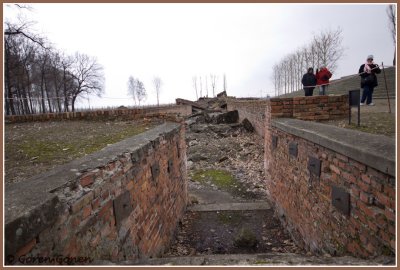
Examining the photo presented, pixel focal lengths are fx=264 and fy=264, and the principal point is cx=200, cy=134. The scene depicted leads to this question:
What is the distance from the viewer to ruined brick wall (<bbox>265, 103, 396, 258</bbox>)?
2303 mm

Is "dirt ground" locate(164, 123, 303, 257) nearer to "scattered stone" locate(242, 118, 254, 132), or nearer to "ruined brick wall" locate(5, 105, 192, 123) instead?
"scattered stone" locate(242, 118, 254, 132)

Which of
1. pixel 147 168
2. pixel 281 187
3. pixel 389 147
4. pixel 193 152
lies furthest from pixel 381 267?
pixel 193 152

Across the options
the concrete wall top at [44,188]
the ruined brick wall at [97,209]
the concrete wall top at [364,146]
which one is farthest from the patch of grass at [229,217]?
the concrete wall top at [44,188]

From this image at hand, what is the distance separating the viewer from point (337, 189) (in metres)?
3.14

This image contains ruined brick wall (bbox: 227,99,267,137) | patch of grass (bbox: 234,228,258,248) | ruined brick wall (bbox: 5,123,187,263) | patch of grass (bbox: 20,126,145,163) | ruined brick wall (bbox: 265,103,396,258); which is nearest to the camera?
ruined brick wall (bbox: 5,123,187,263)

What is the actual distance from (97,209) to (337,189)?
2.70 m

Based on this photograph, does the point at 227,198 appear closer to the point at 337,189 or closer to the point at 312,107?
the point at 312,107

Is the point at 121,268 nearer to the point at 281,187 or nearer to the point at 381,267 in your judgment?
the point at 381,267

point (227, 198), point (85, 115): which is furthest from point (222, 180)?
point (85, 115)

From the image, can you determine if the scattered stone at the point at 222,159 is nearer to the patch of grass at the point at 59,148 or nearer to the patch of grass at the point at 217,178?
the patch of grass at the point at 217,178

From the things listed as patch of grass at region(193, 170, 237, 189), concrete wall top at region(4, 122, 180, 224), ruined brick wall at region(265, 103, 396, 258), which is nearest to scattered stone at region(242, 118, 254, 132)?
patch of grass at region(193, 170, 237, 189)

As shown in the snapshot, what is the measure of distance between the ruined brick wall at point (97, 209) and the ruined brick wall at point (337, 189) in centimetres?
242

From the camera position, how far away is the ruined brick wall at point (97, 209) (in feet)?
5.82

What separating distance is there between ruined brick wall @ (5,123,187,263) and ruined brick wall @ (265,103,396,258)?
2417 millimetres
